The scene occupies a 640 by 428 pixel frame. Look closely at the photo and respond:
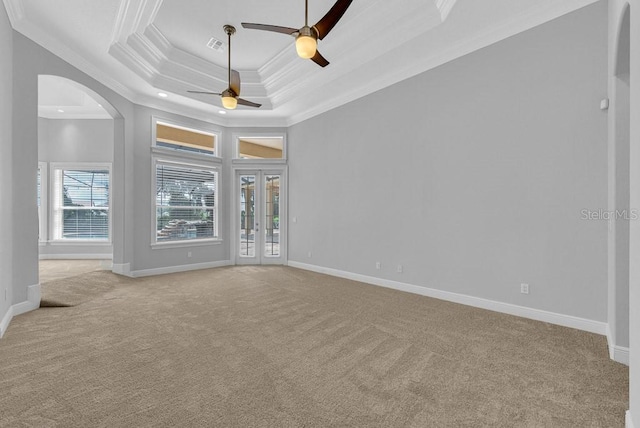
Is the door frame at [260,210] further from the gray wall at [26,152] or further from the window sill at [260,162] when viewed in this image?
the gray wall at [26,152]

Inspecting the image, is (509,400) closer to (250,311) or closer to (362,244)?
(250,311)

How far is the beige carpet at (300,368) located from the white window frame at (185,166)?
229 cm

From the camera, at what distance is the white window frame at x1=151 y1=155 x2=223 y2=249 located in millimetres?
6125

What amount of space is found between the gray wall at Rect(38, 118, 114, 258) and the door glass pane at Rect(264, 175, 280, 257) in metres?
4.13

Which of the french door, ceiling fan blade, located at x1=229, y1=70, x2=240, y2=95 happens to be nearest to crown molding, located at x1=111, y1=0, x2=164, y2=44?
ceiling fan blade, located at x1=229, y1=70, x2=240, y2=95

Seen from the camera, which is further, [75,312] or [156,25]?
[156,25]

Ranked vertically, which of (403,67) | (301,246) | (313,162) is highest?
(403,67)

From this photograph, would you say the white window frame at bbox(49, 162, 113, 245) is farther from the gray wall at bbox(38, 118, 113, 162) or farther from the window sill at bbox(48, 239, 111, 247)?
the gray wall at bbox(38, 118, 113, 162)

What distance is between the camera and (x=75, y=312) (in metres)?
3.76

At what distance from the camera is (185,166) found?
21.8 feet

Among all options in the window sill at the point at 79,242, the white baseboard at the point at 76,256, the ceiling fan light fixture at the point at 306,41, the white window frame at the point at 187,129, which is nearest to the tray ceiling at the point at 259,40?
the white window frame at the point at 187,129

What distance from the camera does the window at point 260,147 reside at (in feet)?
24.5

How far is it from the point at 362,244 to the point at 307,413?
388 cm

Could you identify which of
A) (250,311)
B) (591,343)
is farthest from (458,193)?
(250,311)
